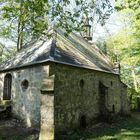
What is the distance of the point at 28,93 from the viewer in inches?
611

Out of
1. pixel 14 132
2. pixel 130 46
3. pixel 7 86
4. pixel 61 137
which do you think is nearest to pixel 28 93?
pixel 14 132

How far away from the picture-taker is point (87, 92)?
1731cm

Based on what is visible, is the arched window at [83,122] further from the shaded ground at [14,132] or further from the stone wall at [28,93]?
the shaded ground at [14,132]

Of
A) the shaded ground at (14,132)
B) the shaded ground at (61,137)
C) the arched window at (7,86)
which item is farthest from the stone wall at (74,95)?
the arched window at (7,86)

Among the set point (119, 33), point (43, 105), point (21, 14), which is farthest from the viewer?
point (119, 33)

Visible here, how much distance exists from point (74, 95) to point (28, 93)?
3080mm

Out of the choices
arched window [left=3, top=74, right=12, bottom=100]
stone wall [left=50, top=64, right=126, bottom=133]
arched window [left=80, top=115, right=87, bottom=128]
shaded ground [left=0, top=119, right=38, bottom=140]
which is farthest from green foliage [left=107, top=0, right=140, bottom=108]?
arched window [left=3, top=74, right=12, bottom=100]

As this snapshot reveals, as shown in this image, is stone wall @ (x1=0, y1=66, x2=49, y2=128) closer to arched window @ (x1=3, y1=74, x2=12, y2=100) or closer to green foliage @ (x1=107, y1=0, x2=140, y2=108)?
arched window @ (x1=3, y1=74, x2=12, y2=100)

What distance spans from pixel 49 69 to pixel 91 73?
4822 millimetres

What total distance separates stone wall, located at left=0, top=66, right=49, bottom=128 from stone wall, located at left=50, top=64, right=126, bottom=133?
1245 mm

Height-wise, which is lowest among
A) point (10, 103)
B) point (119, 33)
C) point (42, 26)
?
point (10, 103)

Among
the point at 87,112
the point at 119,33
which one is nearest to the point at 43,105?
the point at 87,112

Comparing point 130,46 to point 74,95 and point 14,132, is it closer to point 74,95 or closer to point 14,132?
point 74,95

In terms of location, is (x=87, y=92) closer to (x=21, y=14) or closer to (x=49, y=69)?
(x=49, y=69)
